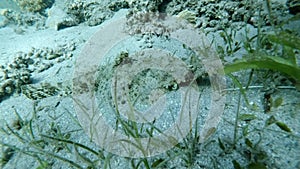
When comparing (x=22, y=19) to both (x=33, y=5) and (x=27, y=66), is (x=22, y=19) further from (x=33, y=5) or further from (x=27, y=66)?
(x=27, y=66)

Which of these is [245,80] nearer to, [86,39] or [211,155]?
[211,155]

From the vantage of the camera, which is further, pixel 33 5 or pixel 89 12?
pixel 33 5

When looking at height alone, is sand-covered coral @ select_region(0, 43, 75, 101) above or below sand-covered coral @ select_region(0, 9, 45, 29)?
below

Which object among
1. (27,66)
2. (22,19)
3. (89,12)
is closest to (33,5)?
(22,19)

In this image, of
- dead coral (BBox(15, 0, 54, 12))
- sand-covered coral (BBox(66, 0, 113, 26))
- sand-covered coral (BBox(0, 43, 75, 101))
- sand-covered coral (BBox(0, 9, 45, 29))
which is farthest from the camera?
dead coral (BBox(15, 0, 54, 12))

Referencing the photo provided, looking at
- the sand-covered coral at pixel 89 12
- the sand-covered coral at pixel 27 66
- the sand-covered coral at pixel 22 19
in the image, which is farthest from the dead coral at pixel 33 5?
the sand-covered coral at pixel 27 66

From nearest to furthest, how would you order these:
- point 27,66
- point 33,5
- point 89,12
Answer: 1. point 27,66
2. point 89,12
3. point 33,5

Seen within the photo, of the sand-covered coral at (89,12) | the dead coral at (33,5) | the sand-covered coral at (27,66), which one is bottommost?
the sand-covered coral at (27,66)

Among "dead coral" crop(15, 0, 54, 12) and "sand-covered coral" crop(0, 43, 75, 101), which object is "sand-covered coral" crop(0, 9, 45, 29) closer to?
"dead coral" crop(15, 0, 54, 12)

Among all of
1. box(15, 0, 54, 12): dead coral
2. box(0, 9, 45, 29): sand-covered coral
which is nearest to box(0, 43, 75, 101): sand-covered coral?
box(0, 9, 45, 29): sand-covered coral

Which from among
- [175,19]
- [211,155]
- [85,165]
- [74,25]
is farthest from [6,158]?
[74,25]

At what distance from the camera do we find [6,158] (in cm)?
193

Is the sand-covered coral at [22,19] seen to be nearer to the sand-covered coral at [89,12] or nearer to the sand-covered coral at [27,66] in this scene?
the sand-covered coral at [89,12]

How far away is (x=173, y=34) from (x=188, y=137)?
2.06 m
